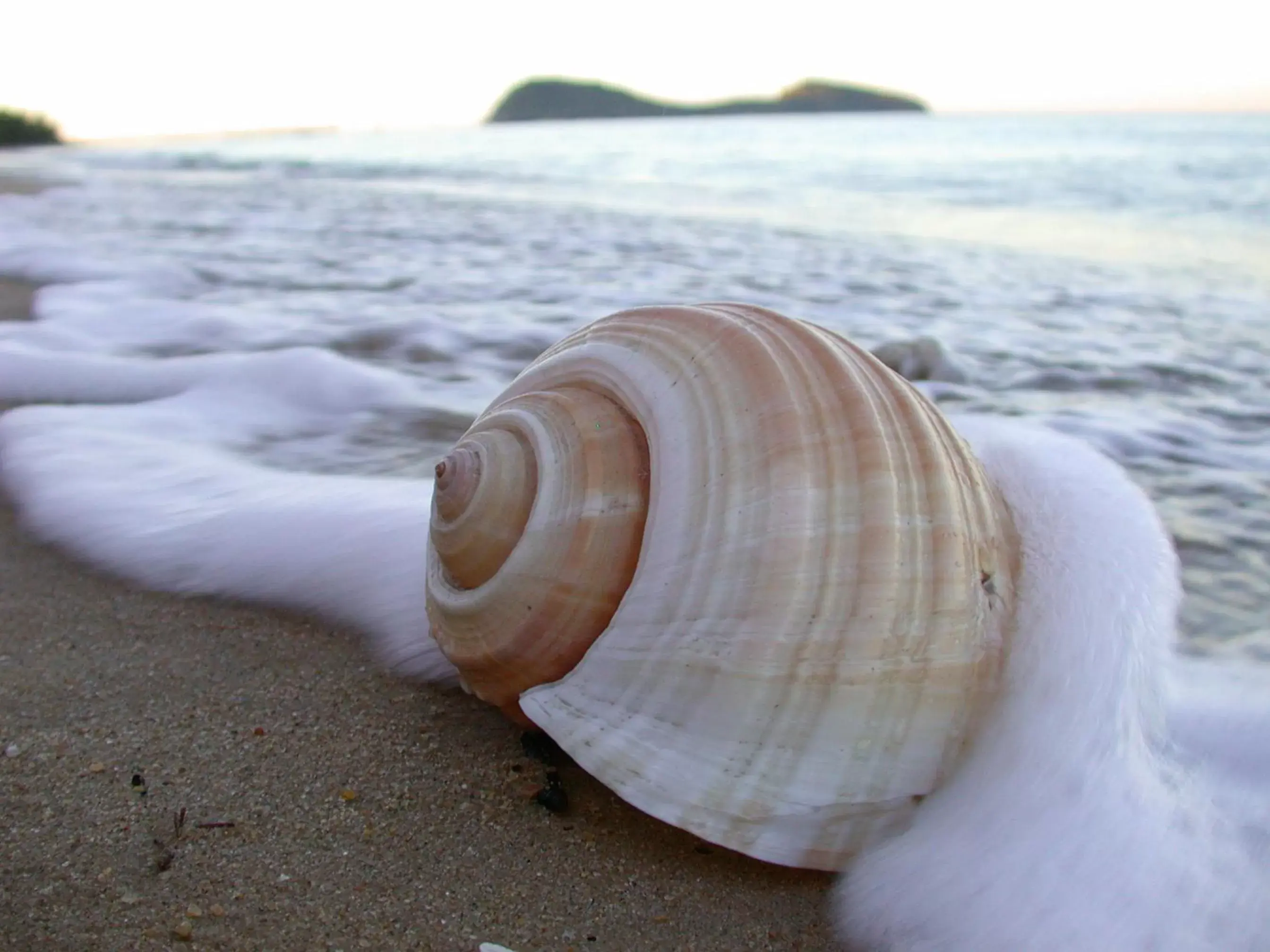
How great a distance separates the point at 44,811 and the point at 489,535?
833mm

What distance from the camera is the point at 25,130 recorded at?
28578mm

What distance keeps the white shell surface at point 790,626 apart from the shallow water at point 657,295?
105 centimetres

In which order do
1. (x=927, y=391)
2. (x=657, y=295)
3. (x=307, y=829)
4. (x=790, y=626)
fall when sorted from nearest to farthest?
(x=790, y=626) → (x=307, y=829) → (x=927, y=391) → (x=657, y=295)

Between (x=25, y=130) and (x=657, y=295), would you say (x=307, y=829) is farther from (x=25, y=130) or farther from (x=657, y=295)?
(x=25, y=130)

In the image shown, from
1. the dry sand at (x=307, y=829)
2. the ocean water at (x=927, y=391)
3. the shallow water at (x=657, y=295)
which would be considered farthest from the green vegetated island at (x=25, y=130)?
the dry sand at (x=307, y=829)

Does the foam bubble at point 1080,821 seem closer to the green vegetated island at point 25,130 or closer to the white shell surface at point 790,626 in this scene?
the white shell surface at point 790,626

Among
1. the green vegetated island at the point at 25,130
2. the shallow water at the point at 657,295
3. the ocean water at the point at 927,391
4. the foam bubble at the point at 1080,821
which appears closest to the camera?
the foam bubble at the point at 1080,821

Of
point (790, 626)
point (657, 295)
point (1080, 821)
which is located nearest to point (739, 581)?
point (790, 626)

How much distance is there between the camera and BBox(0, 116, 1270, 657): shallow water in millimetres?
3574

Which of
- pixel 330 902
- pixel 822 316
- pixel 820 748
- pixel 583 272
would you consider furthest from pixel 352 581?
pixel 583 272

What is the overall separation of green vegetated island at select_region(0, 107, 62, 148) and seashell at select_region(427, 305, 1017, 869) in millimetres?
30789

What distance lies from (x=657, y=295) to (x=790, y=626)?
180 inches

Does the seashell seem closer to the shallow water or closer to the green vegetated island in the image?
the shallow water

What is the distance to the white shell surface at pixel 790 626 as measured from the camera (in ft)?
5.17
